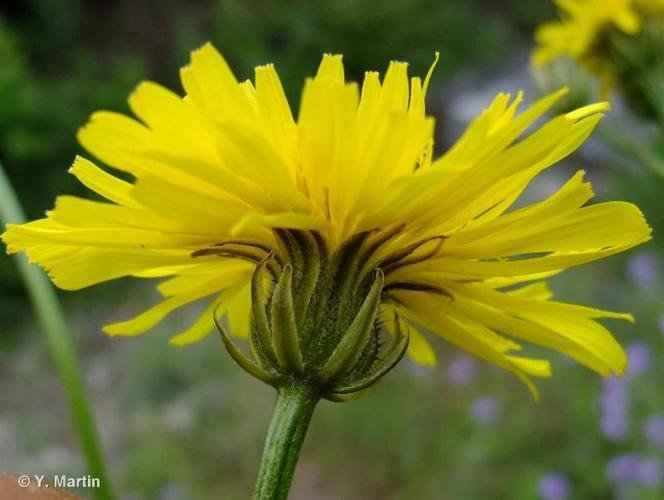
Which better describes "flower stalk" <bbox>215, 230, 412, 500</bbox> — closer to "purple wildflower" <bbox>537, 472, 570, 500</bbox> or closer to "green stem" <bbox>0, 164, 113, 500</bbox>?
"green stem" <bbox>0, 164, 113, 500</bbox>

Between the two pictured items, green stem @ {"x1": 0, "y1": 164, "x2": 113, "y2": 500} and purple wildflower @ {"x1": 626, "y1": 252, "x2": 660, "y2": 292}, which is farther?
purple wildflower @ {"x1": 626, "y1": 252, "x2": 660, "y2": 292}

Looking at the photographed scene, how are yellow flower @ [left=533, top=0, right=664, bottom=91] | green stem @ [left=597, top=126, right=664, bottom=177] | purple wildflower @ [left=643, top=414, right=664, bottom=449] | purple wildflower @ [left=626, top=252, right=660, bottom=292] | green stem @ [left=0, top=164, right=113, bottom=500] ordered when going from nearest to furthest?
green stem @ [left=0, top=164, right=113, bottom=500] → green stem @ [left=597, top=126, right=664, bottom=177] → yellow flower @ [left=533, top=0, right=664, bottom=91] → purple wildflower @ [left=643, top=414, right=664, bottom=449] → purple wildflower @ [left=626, top=252, right=660, bottom=292]

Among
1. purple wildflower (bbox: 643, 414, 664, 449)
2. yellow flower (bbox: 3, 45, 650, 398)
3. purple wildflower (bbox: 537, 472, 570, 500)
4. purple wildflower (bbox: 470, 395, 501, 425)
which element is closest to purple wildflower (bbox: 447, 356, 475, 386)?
purple wildflower (bbox: 470, 395, 501, 425)

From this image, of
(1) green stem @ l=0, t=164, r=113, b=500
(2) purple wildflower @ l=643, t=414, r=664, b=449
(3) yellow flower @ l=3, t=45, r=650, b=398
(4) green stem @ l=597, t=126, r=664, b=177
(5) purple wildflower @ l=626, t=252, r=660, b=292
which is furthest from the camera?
(5) purple wildflower @ l=626, t=252, r=660, b=292

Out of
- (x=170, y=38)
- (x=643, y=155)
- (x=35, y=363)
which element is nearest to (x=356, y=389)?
(x=643, y=155)

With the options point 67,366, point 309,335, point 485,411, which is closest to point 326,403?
point 485,411

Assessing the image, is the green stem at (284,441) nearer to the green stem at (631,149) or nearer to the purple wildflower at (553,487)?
the green stem at (631,149)
